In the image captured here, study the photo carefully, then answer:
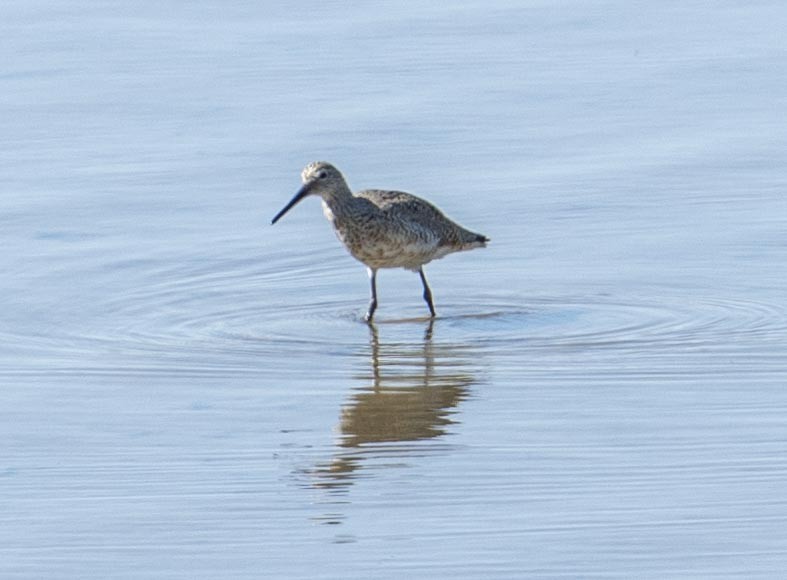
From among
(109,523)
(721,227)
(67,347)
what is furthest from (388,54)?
(109,523)

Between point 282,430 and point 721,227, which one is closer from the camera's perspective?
point 282,430

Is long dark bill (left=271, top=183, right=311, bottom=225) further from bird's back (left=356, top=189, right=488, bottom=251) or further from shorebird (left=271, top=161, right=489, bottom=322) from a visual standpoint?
bird's back (left=356, top=189, right=488, bottom=251)

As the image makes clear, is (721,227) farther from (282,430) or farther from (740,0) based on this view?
(740,0)

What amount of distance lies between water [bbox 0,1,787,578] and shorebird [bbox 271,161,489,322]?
0.64ft

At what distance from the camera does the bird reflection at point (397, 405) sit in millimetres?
6070

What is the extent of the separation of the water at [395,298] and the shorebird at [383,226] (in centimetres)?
20

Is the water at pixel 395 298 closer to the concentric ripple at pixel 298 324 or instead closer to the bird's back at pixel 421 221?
the concentric ripple at pixel 298 324

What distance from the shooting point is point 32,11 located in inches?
551

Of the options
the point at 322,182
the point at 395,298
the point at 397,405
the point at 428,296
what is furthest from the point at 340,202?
the point at 397,405

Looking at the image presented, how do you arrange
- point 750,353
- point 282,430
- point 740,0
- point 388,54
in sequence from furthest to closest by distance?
point 740,0
point 388,54
point 750,353
point 282,430

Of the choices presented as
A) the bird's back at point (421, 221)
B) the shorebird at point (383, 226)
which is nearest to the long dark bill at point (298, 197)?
the shorebird at point (383, 226)

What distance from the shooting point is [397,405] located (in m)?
6.83

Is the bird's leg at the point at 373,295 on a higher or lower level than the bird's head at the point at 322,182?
lower

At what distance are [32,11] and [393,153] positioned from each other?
14.4 ft
